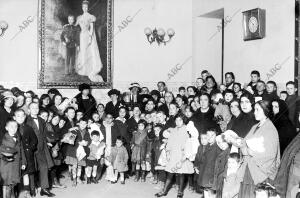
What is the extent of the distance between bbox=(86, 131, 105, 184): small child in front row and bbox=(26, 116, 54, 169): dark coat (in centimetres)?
97

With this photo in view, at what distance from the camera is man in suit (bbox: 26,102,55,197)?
6.74m

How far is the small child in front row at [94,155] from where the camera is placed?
7.72 meters

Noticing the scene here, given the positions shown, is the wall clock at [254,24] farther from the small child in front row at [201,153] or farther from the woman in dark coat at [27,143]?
the woman in dark coat at [27,143]

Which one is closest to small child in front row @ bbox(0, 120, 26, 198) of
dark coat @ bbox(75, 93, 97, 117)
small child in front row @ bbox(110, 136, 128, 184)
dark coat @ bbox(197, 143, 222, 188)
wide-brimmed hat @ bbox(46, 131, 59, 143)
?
wide-brimmed hat @ bbox(46, 131, 59, 143)

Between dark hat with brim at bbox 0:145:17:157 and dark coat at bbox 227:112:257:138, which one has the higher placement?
dark coat at bbox 227:112:257:138

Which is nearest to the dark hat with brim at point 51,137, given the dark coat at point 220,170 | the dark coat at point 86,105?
the dark coat at point 86,105

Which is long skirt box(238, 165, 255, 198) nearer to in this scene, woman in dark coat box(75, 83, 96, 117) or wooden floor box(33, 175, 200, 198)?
wooden floor box(33, 175, 200, 198)

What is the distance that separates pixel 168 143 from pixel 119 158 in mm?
1314

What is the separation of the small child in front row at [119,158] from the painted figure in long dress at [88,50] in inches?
151

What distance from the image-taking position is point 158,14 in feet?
39.0

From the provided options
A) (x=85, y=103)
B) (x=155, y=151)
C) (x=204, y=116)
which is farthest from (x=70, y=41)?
(x=204, y=116)

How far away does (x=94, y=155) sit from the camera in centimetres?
772

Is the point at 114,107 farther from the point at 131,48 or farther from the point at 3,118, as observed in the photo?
the point at 3,118

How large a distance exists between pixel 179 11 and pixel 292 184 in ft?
27.1
